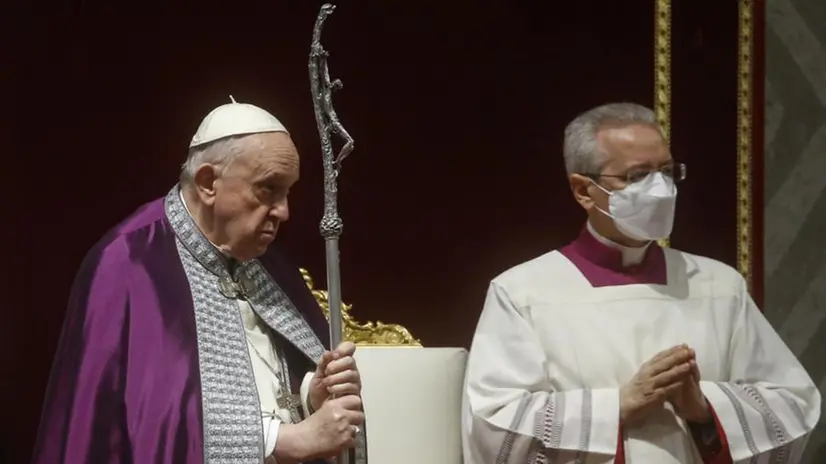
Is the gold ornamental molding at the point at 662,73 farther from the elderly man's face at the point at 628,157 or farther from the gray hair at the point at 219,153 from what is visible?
the gray hair at the point at 219,153

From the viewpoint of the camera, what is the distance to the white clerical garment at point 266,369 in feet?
10.1

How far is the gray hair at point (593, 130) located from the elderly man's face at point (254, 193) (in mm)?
981

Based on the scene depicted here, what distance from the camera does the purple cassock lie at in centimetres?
284

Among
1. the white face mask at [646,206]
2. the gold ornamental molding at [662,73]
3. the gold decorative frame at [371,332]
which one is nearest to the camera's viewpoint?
the white face mask at [646,206]

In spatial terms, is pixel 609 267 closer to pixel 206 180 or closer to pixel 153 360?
pixel 206 180

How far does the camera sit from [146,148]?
13.8ft

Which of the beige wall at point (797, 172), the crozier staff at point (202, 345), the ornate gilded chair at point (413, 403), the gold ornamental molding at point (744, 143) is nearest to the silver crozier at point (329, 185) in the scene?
the crozier staff at point (202, 345)

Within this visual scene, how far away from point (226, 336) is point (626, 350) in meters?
1.12

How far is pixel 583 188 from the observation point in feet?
12.3

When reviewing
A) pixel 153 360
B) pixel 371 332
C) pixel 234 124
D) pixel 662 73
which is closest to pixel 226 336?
pixel 153 360

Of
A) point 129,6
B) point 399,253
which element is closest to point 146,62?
point 129,6

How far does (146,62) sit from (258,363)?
1.42 meters

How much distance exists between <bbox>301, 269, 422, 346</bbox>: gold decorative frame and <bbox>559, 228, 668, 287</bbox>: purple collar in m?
0.72

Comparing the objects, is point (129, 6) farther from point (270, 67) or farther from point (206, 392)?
point (206, 392)
